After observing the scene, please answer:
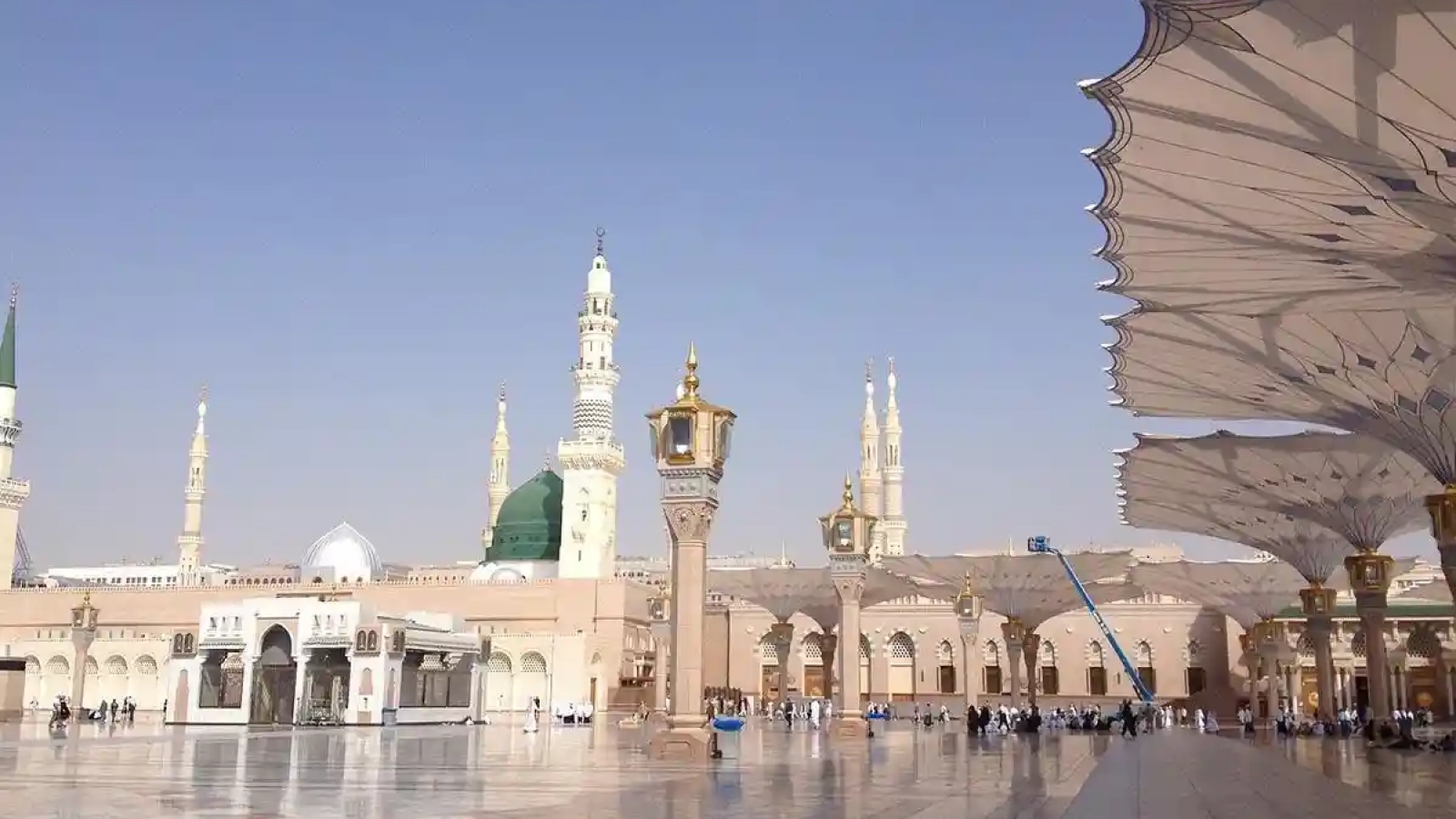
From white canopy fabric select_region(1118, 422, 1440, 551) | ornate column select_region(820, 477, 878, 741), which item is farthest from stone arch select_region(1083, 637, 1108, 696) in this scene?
ornate column select_region(820, 477, 878, 741)

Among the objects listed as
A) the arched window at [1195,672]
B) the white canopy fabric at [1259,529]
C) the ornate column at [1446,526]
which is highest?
the white canopy fabric at [1259,529]

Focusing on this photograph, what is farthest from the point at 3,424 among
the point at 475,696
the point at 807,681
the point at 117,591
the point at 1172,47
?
the point at 1172,47

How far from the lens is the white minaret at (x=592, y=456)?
57750mm

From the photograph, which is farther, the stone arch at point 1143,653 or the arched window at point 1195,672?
the stone arch at point 1143,653

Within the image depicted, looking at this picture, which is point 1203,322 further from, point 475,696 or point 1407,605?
point 1407,605

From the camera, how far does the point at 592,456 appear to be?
57625 mm

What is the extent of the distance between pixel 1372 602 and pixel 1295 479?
2837 millimetres

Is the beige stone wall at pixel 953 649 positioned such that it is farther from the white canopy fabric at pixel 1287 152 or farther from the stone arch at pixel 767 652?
the white canopy fabric at pixel 1287 152

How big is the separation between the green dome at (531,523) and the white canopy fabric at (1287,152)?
168 ft

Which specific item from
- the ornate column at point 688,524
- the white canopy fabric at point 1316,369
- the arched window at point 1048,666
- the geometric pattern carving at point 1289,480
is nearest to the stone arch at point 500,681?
the arched window at point 1048,666

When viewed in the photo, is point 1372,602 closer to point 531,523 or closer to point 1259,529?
point 1259,529

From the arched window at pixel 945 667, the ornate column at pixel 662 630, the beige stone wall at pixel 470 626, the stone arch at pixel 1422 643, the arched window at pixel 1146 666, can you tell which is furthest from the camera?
the arched window at pixel 945 667

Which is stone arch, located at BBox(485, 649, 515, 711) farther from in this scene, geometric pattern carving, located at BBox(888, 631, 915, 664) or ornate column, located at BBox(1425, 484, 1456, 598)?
ornate column, located at BBox(1425, 484, 1456, 598)

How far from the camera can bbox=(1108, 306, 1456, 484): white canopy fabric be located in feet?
56.2
